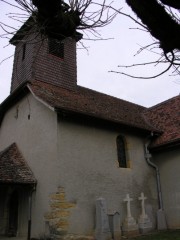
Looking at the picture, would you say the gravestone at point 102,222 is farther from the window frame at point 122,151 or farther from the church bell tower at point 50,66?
the church bell tower at point 50,66

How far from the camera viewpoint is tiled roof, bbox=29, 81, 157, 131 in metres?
12.6

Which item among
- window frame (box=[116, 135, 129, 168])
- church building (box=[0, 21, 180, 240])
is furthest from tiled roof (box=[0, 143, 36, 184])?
window frame (box=[116, 135, 129, 168])

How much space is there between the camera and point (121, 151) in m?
14.0

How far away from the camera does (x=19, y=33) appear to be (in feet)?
12.4

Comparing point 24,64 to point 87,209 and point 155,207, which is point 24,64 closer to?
point 87,209

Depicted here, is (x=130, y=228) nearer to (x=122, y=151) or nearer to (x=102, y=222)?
(x=102, y=222)

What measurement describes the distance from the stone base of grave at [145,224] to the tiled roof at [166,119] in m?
3.59

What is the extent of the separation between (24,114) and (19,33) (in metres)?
11.0

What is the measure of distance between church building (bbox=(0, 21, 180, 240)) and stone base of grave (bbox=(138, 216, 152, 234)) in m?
0.05

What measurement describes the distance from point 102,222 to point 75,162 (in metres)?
2.54

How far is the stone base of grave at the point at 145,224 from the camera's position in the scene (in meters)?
12.5

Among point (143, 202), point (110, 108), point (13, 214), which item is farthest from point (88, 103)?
point (13, 214)

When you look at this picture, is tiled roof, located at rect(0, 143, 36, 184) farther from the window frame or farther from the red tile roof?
the window frame

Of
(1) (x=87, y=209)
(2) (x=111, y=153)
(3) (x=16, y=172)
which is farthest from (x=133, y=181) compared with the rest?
(3) (x=16, y=172)
